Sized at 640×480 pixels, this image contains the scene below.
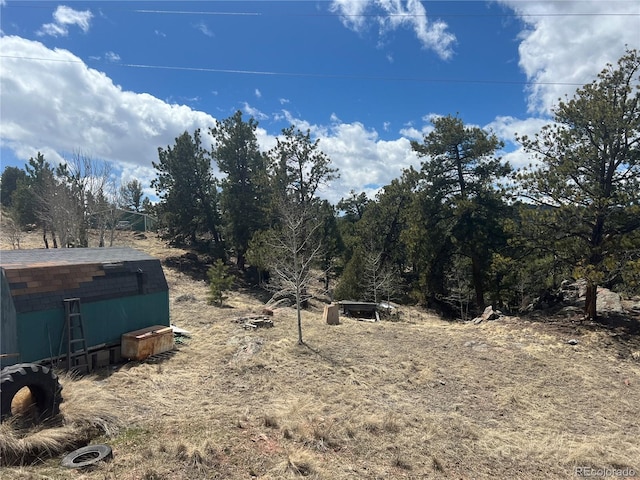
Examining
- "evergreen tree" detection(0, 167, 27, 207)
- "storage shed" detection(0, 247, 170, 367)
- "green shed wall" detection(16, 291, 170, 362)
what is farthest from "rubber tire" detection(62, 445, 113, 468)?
"evergreen tree" detection(0, 167, 27, 207)

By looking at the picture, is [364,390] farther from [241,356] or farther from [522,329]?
[522,329]

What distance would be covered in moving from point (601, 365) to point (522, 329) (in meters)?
3.35

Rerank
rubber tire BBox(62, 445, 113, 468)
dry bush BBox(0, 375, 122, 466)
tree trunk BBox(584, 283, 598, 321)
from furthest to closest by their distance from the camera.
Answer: tree trunk BBox(584, 283, 598, 321) → dry bush BBox(0, 375, 122, 466) → rubber tire BBox(62, 445, 113, 468)

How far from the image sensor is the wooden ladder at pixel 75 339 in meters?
9.09

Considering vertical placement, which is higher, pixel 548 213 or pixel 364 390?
pixel 548 213

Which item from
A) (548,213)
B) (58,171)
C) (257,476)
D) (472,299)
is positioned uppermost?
→ (58,171)

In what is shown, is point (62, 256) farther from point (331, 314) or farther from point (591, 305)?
point (591, 305)

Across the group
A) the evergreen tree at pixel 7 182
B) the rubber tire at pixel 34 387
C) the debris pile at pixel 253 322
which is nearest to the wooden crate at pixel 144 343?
the debris pile at pixel 253 322

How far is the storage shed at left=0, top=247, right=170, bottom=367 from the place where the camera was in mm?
8383

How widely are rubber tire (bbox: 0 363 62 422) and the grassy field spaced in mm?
344

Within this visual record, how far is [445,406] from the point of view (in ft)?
26.7

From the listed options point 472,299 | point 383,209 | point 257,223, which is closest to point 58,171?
point 257,223

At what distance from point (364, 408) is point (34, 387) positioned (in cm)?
597

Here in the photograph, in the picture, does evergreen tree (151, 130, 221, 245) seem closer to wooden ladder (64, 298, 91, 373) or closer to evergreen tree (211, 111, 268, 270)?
evergreen tree (211, 111, 268, 270)
